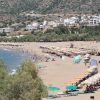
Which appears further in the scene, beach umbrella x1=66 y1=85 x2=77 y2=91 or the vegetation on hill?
beach umbrella x1=66 y1=85 x2=77 y2=91

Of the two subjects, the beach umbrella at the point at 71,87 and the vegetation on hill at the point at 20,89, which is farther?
the beach umbrella at the point at 71,87

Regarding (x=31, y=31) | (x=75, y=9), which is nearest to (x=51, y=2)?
(x=75, y=9)

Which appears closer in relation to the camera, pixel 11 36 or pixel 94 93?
pixel 94 93

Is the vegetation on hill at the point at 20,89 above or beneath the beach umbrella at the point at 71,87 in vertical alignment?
above

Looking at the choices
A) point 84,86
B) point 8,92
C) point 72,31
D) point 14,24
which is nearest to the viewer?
point 8,92

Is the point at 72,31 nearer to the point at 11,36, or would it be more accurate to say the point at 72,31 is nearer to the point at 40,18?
the point at 11,36

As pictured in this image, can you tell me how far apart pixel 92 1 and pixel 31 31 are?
69472 mm

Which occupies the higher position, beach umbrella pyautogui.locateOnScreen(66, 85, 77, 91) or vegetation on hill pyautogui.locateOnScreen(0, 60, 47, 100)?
vegetation on hill pyautogui.locateOnScreen(0, 60, 47, 100)

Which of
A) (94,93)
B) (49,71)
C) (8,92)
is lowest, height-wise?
(49,71)

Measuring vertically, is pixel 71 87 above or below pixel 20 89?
below

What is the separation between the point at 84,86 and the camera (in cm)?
3819

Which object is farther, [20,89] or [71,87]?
[71,87]

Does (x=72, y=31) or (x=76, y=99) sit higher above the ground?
(x=76, y=99)

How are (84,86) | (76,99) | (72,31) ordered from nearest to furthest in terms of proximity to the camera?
(76,99) < (84,86) < (72,31)
